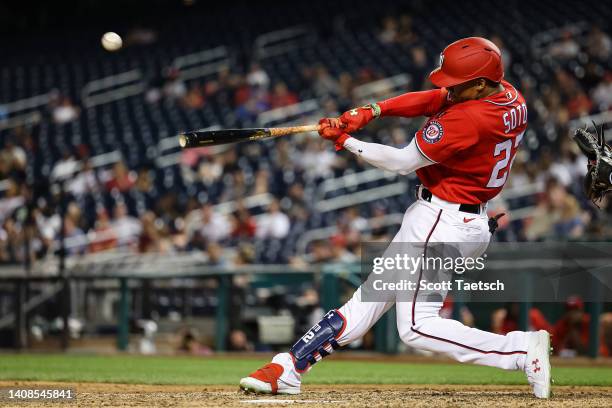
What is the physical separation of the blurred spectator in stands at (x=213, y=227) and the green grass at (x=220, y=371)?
3023 millimetres

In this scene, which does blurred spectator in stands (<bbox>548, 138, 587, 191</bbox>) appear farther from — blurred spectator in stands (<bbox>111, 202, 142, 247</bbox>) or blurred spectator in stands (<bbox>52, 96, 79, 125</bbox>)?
blurred spectator in stands (<bbox>52, 96, 79, 125</bbox>)

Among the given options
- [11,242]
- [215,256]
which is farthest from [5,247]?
[215,256]

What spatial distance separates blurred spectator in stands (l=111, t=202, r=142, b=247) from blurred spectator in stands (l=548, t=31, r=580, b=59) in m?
6.93

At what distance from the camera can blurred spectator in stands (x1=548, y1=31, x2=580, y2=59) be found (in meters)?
15.0

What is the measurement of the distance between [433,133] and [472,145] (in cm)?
21

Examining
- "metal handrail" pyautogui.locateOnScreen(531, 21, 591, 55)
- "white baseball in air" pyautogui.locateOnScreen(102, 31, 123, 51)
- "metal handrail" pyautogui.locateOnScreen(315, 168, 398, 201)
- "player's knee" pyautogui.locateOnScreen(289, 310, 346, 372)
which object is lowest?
"player's knee" pyautogui.locateOnScreen(289, 310, 346, 372)

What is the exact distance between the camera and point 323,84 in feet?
53.5

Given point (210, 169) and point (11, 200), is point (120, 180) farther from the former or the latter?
point (11, 200)

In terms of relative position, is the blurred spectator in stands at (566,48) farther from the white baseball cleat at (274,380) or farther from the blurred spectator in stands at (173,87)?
the white baseball cleat at (274,380)

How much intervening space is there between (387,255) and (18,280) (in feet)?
21.5

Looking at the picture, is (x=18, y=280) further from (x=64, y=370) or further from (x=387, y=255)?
(x=387, y=255)

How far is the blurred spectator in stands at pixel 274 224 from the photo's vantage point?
12328 mm

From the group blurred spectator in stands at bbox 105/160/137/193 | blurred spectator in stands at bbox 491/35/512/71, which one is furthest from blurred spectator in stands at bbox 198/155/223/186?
blurred spectator in stands at bbox 491/35/512/71

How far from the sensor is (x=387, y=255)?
4934mm
